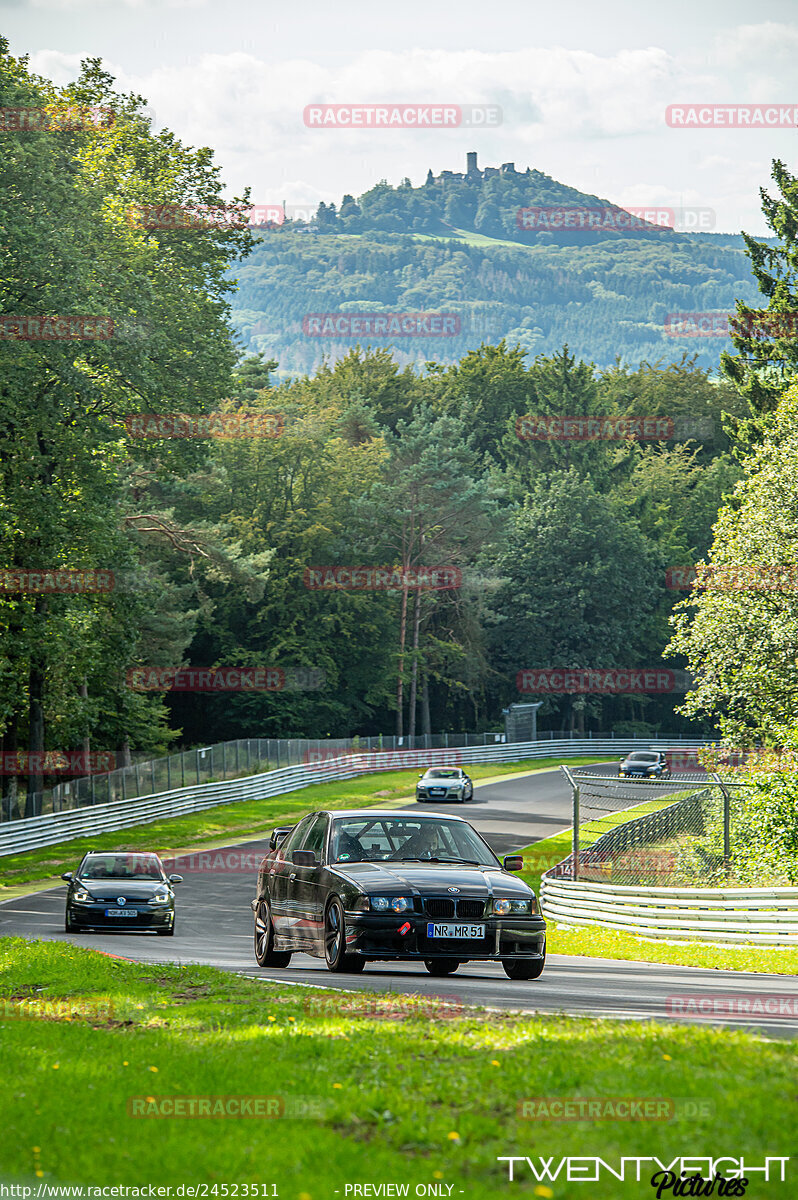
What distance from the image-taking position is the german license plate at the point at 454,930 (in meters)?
11.1

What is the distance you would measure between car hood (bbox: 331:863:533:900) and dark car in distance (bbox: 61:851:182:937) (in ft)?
31.3

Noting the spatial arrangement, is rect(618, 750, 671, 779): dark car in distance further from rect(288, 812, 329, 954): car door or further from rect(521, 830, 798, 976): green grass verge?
rect(288, 812, 329, 954): car door

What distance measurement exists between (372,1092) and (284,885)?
23.4 feet

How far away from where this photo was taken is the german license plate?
36.4 feet

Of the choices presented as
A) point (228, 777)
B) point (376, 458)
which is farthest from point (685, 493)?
point (228, 777)

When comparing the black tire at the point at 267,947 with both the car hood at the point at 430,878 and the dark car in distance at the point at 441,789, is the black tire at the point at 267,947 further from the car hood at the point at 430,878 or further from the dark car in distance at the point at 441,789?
the dark car in distance at the point at 441,789

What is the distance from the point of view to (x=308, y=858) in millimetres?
12008

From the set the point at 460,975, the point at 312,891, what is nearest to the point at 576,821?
the point at 460,975

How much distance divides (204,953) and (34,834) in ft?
70.9
